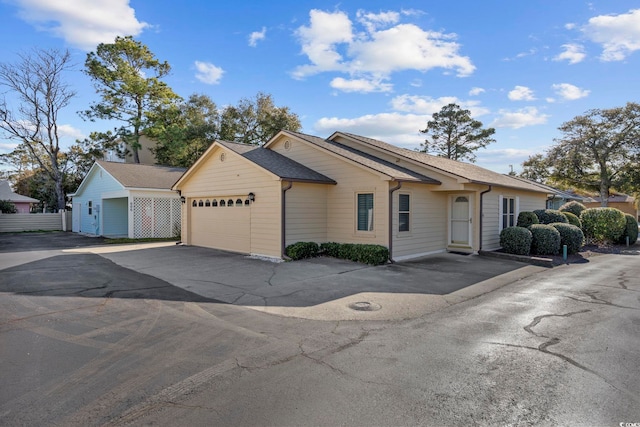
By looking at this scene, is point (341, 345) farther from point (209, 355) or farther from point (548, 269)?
point (548, 269)

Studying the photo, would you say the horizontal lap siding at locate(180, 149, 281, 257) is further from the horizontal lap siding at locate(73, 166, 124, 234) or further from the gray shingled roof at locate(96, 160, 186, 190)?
the horizontal lap siding at locate(73, 166, 124, 234)

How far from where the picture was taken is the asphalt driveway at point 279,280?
6793mm

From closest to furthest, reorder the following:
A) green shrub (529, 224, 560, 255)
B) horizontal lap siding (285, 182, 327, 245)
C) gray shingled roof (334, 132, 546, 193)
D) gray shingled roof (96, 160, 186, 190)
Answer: horizontal lap siding (285, 182, 327, 245) < green shrub (529, 224, 560, 255) < gray shingled roof (334, 132, 546, 193) < gray shingled roof (96, 160, 186, 190)

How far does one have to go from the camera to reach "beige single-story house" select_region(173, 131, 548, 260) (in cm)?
1166

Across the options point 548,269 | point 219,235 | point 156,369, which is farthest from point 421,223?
point 156,369

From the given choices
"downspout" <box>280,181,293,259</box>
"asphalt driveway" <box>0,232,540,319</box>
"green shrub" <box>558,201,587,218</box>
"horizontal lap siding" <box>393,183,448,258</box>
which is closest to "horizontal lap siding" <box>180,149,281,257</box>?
"downspout" <box>280,181,293,259</box>

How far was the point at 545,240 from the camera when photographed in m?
12.8

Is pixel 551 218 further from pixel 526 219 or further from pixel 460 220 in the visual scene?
pixel 460 220

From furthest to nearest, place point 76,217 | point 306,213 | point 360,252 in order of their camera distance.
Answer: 1. point 76,217
2. point 306,213
3. point 360,252

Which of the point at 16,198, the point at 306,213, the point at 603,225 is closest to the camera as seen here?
the point at 306,213

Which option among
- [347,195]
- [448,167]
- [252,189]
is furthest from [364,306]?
[448,167]

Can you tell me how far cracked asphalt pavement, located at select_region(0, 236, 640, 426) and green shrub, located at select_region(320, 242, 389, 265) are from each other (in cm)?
397

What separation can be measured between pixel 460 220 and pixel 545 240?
2906 mm

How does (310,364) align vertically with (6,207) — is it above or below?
below
